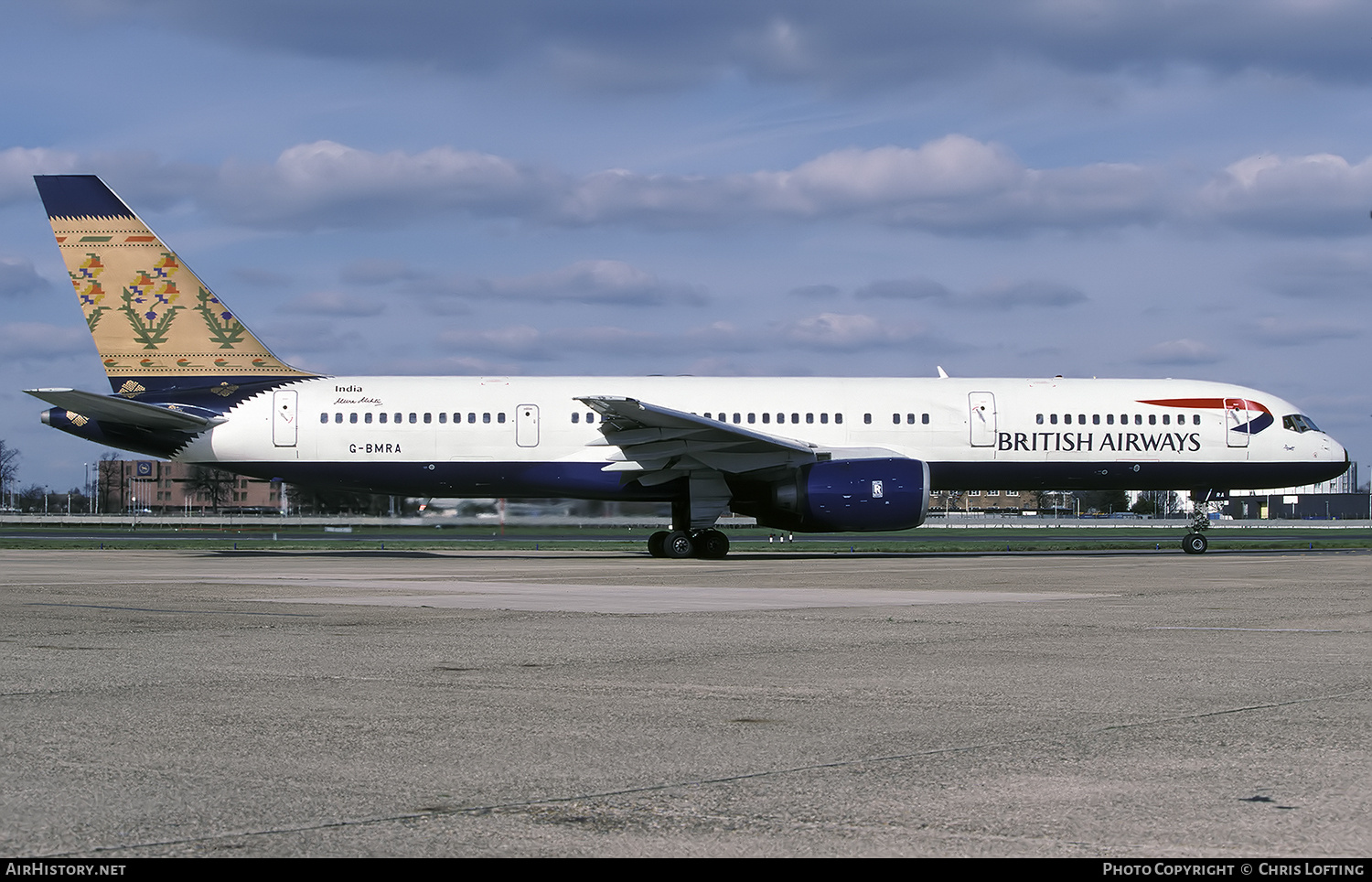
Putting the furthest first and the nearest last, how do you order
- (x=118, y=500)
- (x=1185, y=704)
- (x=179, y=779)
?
(x=118, y=500) → (x=1185, y=704) → (x=179, y=779)

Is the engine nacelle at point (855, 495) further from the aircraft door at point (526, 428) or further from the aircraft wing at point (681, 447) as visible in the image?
the aircraft door at point (526, 428)

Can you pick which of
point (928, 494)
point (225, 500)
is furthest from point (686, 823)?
point (225, 500)

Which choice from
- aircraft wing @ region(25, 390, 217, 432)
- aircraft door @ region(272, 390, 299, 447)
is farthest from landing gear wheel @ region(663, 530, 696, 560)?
aircraft wing @ region(25, 390, 217, 432)

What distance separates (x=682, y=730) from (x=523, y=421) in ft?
76.0

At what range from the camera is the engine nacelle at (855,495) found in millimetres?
27312

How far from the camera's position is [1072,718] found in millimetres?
6906

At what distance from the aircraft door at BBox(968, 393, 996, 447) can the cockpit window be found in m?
7.61

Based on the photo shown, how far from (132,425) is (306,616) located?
717 inches

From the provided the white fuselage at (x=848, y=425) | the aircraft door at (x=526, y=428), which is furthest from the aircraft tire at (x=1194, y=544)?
the aircraft door at (x=526, y=428)

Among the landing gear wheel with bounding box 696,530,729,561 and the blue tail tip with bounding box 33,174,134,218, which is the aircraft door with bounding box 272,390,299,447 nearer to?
the blue tail tip with bounding box 33,174,134,218

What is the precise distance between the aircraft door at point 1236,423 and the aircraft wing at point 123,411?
77.4 ft

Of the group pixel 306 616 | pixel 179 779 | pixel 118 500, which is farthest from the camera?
pixel 118 500
